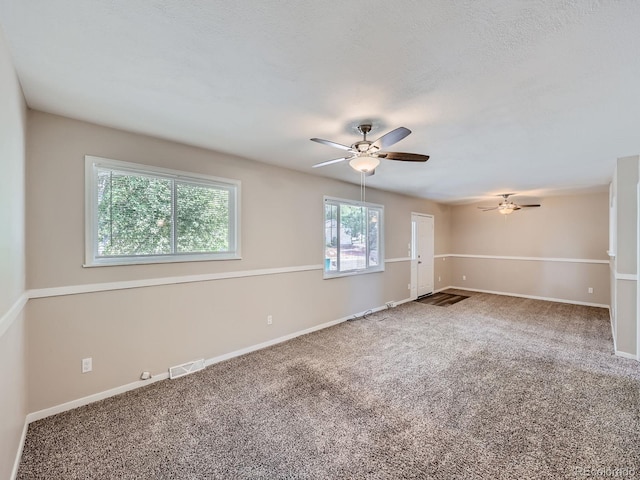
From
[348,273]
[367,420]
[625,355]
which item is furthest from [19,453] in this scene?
[625,355]

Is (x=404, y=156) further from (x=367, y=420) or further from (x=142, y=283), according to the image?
(x=142, y=283)

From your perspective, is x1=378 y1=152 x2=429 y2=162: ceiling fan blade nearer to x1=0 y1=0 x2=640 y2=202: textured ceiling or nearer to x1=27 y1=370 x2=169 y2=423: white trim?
x1=0 y1=0 x2=640 y2=202: textured ceiling

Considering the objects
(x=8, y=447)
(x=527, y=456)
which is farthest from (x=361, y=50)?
(x=8, y=447)

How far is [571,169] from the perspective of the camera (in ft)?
13.4

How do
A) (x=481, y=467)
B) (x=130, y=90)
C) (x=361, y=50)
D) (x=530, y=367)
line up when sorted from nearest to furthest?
1. (x=361, y=50)
2. (x=481, y=467)
3. (x=130, y=90)
4. (x=530, y=367)

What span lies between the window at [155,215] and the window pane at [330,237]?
64.2 inches

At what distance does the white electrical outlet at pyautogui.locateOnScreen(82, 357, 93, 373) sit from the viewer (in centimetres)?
249

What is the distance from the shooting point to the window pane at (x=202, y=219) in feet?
10.3

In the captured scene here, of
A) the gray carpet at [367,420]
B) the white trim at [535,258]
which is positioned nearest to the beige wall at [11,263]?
the gray carpet at [367,420]

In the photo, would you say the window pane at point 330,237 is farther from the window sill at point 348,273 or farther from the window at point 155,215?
the window at point 155,215

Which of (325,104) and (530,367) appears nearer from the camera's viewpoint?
(325,104)

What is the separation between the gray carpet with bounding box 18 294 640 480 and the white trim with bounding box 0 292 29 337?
0.95 metres

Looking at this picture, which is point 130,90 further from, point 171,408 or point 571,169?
→ point 571,169

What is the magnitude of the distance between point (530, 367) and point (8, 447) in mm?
4379
